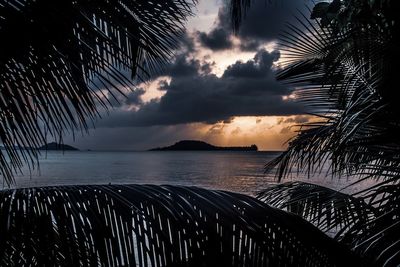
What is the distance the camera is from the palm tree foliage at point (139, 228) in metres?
1.29

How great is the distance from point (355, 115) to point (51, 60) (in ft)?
5.70

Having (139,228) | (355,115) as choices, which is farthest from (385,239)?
(139,228)

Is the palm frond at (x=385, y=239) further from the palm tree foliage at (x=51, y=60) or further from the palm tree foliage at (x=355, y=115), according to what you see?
the palm tree foliage at (x=51, y=60)

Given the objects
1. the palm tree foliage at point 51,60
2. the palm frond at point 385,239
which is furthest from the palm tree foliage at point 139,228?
the palm frond at point 385,239

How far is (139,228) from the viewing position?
4.60 feet

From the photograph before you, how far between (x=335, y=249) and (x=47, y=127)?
1.24 metres

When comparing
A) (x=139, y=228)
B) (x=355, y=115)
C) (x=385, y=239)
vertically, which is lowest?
(x=385, y=239)

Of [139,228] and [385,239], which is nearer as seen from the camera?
[139,228]

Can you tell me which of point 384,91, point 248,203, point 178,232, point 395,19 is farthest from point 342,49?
point 178,232

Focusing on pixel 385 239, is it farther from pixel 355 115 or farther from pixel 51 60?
pixel 51 60

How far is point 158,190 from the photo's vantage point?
60.4 inches

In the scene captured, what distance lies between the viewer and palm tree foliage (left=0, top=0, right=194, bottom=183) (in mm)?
1289

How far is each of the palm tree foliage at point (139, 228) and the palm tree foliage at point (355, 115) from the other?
1003mm

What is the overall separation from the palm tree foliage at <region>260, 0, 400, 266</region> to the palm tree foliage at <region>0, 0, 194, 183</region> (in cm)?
151
